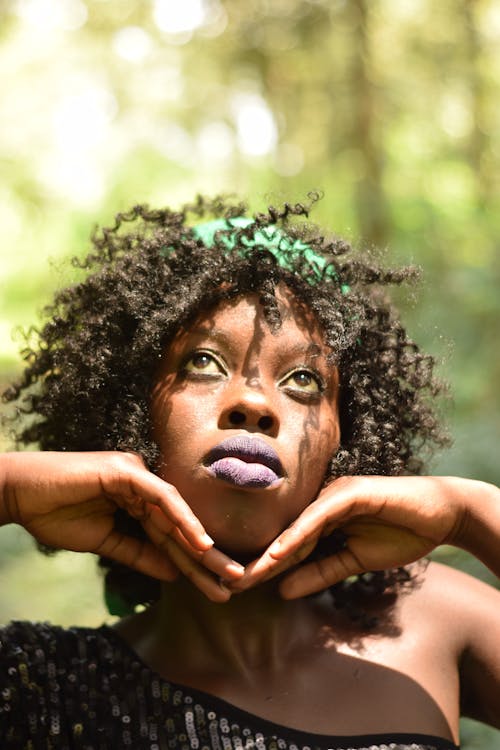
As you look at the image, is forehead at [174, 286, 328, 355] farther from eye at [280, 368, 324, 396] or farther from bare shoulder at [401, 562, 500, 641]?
bare shoulder at [401, 562, 500, 641]

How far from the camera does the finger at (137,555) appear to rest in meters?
1.79

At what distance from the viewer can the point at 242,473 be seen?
1.62 meters

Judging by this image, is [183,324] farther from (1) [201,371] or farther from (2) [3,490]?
(2) [3,490]

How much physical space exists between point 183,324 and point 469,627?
0.91 meters

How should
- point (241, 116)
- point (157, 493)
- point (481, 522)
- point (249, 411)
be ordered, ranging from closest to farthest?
point (157, 493) → point (249, 411) → point (481, 522) → point (241, 116)

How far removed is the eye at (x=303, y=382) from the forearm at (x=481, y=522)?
1.16 ft

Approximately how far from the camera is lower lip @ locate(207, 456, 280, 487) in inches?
63.6

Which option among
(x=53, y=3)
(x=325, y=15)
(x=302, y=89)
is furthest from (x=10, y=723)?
(x=53, y=3)

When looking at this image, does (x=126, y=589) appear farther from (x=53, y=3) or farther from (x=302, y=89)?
(x=53, y=3)

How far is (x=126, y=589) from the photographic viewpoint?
222 cm

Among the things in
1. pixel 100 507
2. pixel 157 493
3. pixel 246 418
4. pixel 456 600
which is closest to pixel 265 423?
pixel 246 418

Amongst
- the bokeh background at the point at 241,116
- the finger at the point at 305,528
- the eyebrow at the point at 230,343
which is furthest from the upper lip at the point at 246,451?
the bokeh background at the point at 241,116

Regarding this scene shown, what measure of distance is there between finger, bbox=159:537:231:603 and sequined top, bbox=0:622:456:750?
269 mm

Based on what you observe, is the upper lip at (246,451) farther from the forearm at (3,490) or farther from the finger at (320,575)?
the forearm at (3,490)
